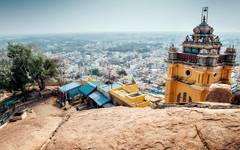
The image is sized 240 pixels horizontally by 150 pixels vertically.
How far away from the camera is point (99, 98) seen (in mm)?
20594

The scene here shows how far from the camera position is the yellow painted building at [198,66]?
14.8 m

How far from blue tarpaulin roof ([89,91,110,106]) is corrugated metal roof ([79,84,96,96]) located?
1.85 ft

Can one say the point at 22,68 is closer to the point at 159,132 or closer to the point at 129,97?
the point at 129,97

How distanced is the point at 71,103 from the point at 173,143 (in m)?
19.3

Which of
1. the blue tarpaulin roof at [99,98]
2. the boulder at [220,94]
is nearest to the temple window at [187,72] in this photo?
the boulder at [220,94]

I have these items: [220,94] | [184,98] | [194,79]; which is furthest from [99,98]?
[220,94]

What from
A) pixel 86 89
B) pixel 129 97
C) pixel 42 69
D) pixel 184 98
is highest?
pixel 42 69

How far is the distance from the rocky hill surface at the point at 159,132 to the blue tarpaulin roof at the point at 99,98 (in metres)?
14.8

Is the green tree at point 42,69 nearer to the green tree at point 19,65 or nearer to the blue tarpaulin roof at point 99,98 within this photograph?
the green tree at point 19,65

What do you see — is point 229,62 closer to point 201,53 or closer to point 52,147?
point 201,53

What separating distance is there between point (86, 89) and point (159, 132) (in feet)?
63.0

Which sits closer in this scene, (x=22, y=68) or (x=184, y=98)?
(x=184, y=98)

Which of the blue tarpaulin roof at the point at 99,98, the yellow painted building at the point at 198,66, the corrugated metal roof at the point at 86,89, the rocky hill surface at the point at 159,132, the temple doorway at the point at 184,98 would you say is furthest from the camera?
the corrugated metal roof at the point at 86,89

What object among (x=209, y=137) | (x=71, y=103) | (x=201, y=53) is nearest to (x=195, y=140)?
(x=209, y=137)
